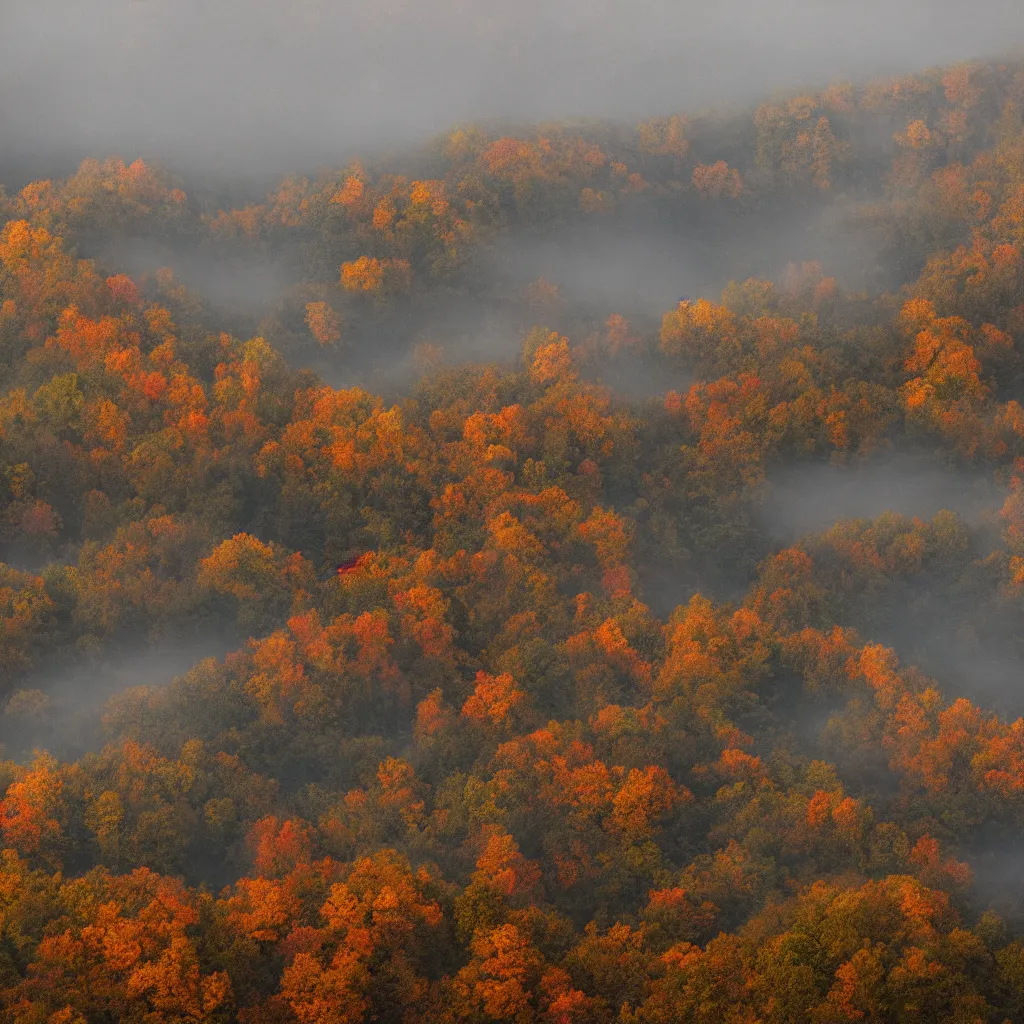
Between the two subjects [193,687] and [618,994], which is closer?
[618,994]

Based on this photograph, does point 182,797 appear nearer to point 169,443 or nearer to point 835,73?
point 169,443

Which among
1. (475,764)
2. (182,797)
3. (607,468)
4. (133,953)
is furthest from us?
(607,468)

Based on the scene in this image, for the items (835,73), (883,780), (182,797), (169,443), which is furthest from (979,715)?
(835,73)

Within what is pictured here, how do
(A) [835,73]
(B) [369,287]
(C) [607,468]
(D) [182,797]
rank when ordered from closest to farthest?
(D) [182,797] < (C) [607,468] < (B) [369,287] < (A) [835,73]

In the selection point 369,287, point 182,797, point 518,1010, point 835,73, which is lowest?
point 518,1010

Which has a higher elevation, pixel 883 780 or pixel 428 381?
pixel 428 381

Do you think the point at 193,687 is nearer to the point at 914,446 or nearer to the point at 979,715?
the point at 979,715

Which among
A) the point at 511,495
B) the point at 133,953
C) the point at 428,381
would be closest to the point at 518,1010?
the point at 133,953
